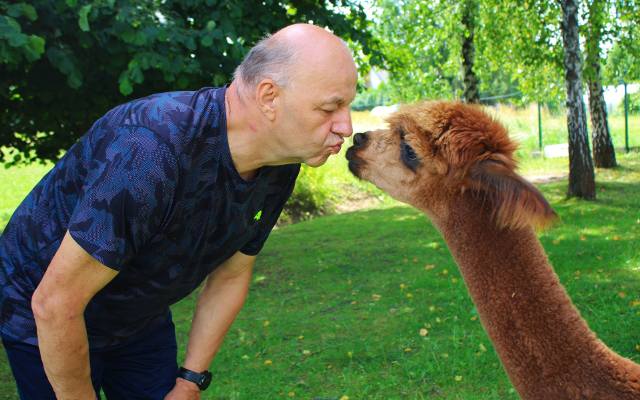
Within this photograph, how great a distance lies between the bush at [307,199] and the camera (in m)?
12.7

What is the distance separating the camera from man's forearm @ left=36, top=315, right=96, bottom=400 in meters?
1.93

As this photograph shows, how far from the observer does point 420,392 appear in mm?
4348

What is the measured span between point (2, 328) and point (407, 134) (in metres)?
1.56

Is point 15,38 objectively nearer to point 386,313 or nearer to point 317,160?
point 317,160

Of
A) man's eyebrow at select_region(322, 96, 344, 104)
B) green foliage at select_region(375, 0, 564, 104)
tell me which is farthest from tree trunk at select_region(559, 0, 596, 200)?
man's eyebrow at select_region(322, 96, 344, 104)

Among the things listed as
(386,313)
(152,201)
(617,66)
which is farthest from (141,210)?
(617,66)

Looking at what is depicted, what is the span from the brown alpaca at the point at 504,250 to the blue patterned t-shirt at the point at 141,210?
1.80 feet

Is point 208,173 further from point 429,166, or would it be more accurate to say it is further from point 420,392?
point 420,392

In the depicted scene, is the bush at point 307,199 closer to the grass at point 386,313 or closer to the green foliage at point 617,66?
the grass at point 386,313

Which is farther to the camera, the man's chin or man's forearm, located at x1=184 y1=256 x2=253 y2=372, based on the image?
man's forearm, located at x1=184 y1=256 x2=253 y2=372

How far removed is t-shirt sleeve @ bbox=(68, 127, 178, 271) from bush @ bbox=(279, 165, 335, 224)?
10673 mm

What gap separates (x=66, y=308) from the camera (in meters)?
1.89

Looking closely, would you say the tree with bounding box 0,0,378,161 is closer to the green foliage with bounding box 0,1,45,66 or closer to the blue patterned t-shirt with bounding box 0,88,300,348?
the green foliage with bounding box 0,1,45,66

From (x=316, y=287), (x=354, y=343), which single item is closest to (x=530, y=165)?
(x=316, y=287)
